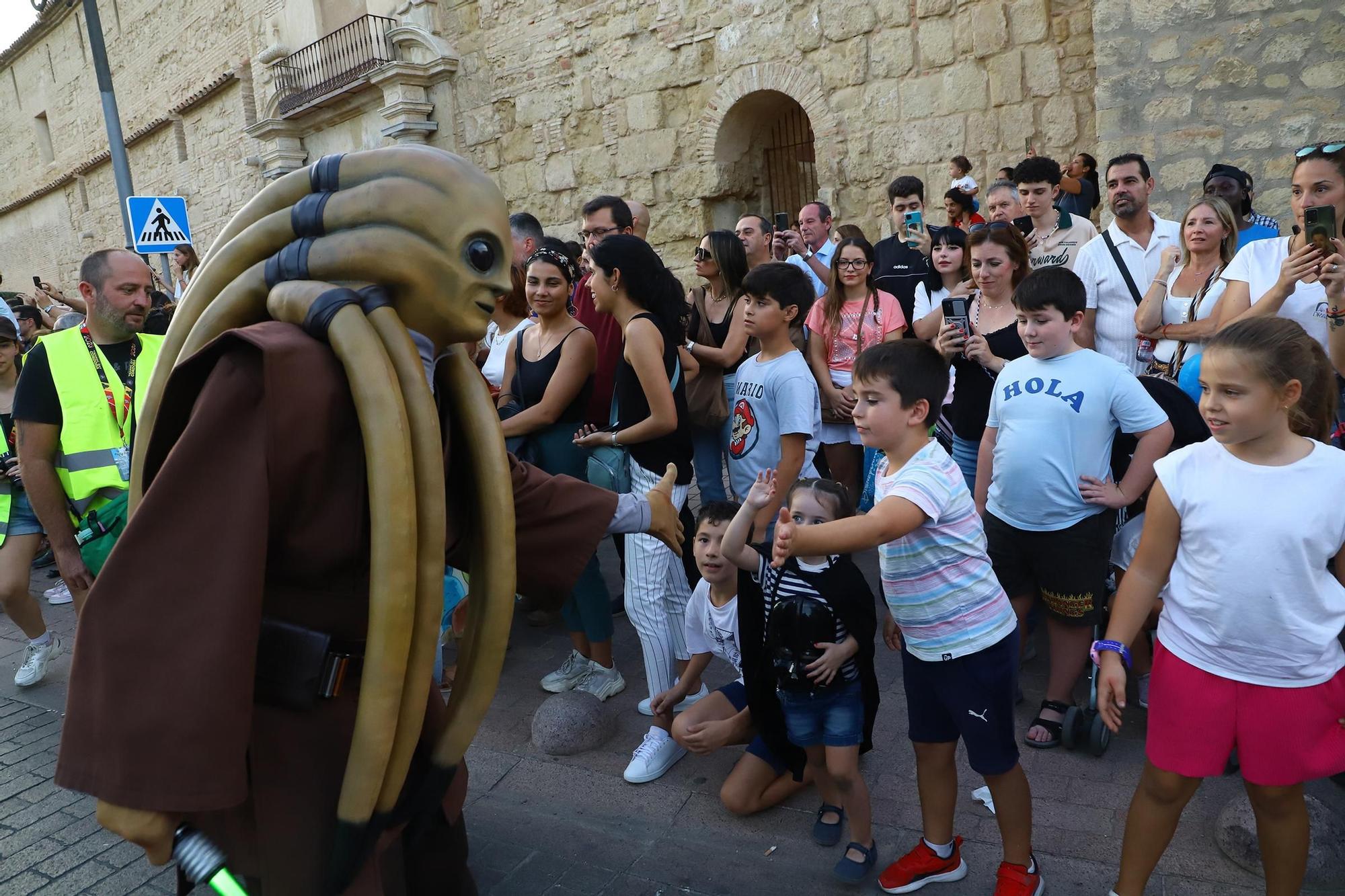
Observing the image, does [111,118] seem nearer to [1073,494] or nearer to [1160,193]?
[1160,193]

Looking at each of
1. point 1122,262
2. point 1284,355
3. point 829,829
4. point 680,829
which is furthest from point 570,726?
point 1122,262

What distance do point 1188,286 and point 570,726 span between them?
3.26 metres

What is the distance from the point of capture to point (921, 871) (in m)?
2.67

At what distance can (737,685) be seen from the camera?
3.28 meters

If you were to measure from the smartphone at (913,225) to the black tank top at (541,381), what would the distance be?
227 cm

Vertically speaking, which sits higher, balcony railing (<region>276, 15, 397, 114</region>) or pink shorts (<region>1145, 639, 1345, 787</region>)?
balcony railing (<region>276, 15, 397, 114</region>)

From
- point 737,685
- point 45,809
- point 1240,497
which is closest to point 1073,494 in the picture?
point 1240,497

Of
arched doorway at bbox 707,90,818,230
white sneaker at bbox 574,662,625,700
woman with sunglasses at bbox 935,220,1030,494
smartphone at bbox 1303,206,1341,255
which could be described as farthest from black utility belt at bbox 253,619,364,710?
arched doorway at bbox 707,90,818,230

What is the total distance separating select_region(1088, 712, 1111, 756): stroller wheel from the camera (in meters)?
3.24

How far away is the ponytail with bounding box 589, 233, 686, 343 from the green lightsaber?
251 centimetres

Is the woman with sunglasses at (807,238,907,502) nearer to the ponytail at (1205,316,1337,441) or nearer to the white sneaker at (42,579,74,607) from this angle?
the ponytail at (1205,316,1337,441)

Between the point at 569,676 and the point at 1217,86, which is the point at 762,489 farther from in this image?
the point at 1217,86

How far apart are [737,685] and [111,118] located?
11.4 meters

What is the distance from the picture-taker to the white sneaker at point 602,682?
412cm
